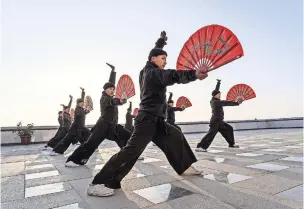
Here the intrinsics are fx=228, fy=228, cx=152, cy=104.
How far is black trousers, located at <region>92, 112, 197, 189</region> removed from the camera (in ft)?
8.65

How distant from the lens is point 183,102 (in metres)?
9.13

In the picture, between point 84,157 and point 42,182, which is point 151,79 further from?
point 84,157

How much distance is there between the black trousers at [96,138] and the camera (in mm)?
4289

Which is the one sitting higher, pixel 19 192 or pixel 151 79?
pixel 151 79

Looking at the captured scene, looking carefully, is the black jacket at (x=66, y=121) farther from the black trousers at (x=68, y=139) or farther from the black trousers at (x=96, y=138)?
the black trousers at (x=96, y=138)

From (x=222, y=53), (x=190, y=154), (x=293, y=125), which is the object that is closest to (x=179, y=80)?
(x=222, y=53)

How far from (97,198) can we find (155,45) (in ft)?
→ 7.45

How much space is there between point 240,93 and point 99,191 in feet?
15.9

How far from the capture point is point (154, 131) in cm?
281

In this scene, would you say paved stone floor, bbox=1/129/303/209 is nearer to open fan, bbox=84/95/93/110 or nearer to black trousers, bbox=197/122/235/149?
black trousers, bbox=197/122/235/149

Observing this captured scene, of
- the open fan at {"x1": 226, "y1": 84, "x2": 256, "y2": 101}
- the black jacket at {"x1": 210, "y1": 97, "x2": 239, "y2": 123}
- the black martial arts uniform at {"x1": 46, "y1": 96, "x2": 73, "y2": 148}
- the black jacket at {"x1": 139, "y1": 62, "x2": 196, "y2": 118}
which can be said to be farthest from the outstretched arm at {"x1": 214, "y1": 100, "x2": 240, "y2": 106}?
the black martial arts uniform at {"x1": 46, "y1": 96, "x2": 73, "y2": 148}

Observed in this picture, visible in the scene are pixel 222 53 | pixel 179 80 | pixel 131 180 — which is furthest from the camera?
pixel 131 180

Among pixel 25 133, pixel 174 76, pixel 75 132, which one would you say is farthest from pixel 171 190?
pixel 25 133

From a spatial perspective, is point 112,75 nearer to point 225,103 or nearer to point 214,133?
point 225,103
